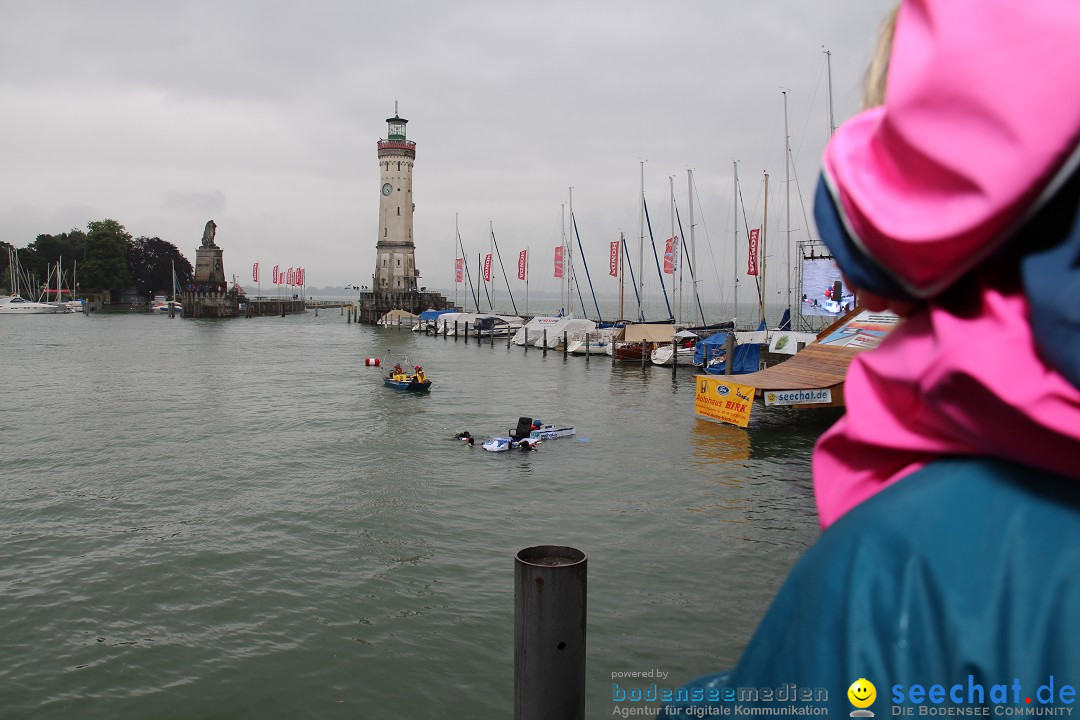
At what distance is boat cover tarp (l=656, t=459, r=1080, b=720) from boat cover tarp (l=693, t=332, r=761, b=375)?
35231 millimetres

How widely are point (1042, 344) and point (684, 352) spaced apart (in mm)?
46010

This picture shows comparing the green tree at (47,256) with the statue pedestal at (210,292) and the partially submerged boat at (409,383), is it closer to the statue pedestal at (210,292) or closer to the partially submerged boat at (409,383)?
the statue pedestal at (210,292)

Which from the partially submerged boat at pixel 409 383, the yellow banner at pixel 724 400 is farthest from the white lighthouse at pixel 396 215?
the yellow banner at pixel 724 400

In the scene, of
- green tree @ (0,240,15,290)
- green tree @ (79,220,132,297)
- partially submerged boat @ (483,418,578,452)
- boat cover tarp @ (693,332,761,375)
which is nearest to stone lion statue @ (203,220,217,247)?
green tree @ (79,220,132,297)

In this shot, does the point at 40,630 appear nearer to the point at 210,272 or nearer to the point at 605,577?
the point at 605,577

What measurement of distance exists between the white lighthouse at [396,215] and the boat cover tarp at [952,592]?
96606 millimetres

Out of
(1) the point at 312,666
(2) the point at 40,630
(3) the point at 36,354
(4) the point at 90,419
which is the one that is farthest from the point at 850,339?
(3) the point at 36,354

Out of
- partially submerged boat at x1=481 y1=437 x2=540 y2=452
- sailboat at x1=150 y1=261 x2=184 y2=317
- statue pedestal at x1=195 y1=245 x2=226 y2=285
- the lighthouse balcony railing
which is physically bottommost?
partially submerged boat at x1=481 y1=437 x2=540 y2=452

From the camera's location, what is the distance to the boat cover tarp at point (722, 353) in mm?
36062

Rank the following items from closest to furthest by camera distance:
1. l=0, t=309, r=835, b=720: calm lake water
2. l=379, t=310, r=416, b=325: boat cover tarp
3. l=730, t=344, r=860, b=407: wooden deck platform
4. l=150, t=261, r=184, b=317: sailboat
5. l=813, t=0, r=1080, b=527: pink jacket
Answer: l=813, t=0, r=1080, b=527: pink jacket, l=0, t=309, r=835, b=720: calm lake water, l=730, t=344, r=860, b=407: wooden deck platform, l=379, t=310, r=416, b=325: boat cover tarp, l=150, t=261, r=184, b=317: sailboat

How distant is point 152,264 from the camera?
133m

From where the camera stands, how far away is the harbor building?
9512cm

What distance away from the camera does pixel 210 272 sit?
117 meters

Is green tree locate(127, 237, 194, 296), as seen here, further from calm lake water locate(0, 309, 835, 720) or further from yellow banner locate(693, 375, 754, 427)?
yellow banner locate(693, 375, 754, 427)
